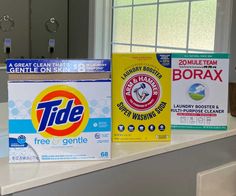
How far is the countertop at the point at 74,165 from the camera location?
894 millimetres

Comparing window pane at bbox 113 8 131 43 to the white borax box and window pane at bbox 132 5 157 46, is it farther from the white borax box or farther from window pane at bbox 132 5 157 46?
the white borax box

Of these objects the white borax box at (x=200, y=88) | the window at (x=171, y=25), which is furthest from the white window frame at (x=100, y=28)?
the white borax box at (x=200, y=88)

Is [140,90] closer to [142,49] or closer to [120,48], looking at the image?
[142,49]

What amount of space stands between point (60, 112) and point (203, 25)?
2025 mm

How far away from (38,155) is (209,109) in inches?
24.8

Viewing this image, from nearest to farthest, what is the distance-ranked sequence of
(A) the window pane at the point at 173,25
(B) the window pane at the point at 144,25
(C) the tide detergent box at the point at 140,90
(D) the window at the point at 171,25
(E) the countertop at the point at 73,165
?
(E) the countertop at the point at 73,165
(C) the tide detergent box at the point at 140,90
(D) the window at the point at 171,25
(A) the window pane at the point at 173,25
(B) the window pane at the point at 144,25

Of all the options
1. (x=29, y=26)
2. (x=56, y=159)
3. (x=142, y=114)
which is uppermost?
(x=29, y=26)

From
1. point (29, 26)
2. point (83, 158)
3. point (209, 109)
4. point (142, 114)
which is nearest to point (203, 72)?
point (209, 109)

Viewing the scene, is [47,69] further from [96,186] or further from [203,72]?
[203,72]

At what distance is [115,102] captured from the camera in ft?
3.77

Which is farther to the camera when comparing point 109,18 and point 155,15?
point 109,18

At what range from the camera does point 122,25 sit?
377 cm

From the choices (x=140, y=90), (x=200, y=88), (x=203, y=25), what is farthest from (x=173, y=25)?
(x=140, y=90)

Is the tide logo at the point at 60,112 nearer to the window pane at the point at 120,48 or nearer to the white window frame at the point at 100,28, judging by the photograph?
the window pane at the point at 120,48
